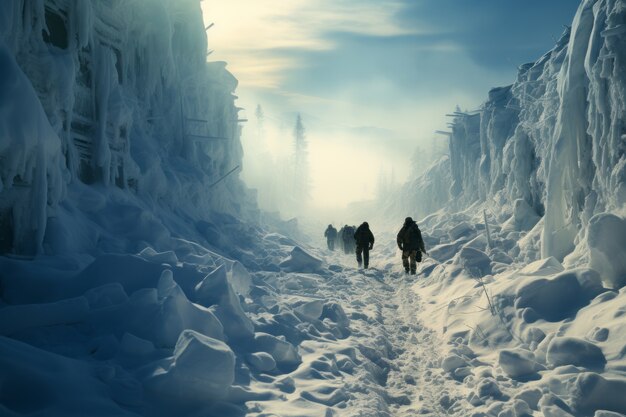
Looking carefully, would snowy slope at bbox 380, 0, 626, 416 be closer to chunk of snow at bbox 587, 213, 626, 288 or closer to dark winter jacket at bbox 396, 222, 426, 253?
chunk of snow at bbox 587, 213, 626, 288

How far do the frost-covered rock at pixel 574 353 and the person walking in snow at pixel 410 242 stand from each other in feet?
24.9

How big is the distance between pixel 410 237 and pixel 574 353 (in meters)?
8.04

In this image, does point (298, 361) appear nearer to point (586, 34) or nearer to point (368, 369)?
point (368, 369)

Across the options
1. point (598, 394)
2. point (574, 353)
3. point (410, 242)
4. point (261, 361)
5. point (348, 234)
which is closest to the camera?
point (598, 394)

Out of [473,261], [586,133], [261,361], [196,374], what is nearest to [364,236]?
[473,261]

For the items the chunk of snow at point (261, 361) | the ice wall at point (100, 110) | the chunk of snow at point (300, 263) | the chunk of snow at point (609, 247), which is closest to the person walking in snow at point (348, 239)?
the ice wall at point (100, 110)

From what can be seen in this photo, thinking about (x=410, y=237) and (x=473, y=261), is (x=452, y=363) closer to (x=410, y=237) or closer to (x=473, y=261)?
(x=473, y=261)

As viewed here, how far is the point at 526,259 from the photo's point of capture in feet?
41.7

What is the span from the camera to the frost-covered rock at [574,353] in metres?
4.75

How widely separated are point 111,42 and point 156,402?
16175mm

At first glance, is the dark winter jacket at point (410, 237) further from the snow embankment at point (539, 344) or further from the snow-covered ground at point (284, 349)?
the snow-covered ground at point (284, 349)

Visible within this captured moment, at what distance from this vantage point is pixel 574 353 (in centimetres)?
488

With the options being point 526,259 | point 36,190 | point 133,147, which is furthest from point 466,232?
point 36,190

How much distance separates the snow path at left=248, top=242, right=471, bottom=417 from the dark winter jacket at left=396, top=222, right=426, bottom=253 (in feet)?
12.6
